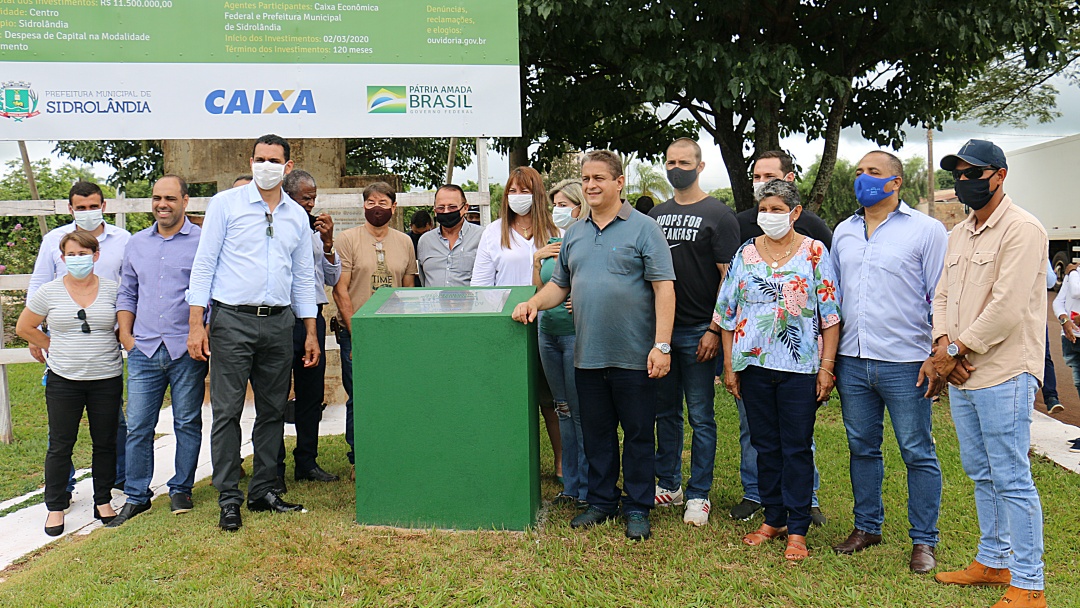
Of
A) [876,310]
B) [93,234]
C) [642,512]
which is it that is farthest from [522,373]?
[93,234]

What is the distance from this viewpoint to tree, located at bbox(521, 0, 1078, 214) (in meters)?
8.80

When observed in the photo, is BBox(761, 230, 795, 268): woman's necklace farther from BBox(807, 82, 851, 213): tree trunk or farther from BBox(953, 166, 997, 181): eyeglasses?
BBox(807, 82, 851, 213): tree trunk

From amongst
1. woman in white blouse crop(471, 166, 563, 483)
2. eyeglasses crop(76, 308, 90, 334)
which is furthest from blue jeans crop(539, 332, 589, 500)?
eyeglasses crop(76, 308, 90, 334)

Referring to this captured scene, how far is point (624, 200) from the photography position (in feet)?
14.8

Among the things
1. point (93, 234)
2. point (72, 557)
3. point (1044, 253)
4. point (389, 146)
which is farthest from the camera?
point (389, 146)

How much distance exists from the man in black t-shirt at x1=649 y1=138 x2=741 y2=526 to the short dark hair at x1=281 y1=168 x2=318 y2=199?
2.15 m

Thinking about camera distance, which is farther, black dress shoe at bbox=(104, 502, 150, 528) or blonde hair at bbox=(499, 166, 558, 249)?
blonde hair at bbox=(499, 166, 558, 249)

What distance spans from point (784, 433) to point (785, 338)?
476mm

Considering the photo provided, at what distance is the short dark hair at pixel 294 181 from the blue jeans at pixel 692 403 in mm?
2427

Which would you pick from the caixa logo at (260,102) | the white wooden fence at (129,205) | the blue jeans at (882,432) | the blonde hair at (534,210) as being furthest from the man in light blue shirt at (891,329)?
the caixa logo at (260,102)

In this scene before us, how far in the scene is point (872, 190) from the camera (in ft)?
13.3

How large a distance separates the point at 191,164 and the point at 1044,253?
25.1ft

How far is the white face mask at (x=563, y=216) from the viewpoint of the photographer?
4965 mm

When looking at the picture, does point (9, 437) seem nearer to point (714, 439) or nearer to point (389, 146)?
point (714, 439)
